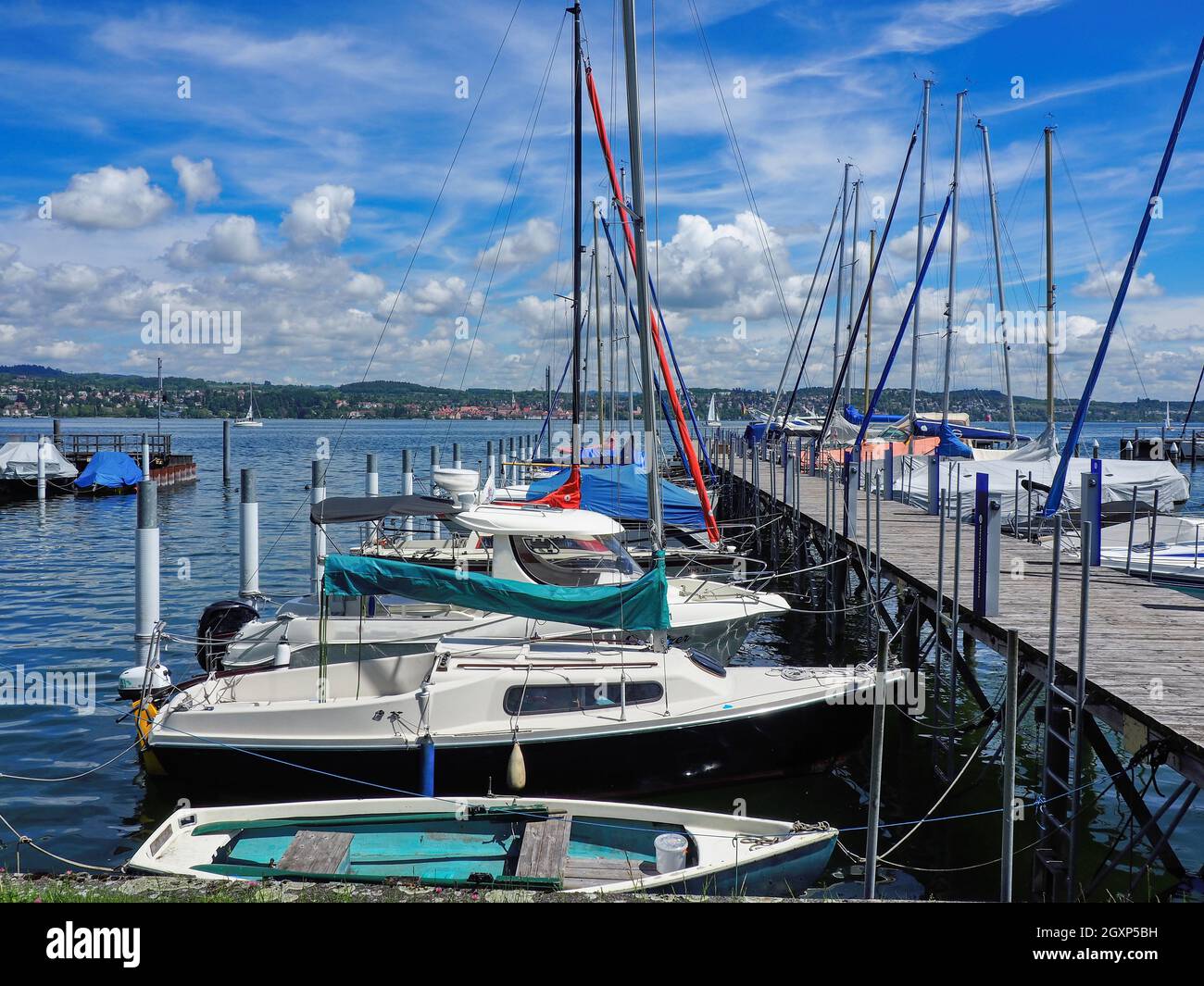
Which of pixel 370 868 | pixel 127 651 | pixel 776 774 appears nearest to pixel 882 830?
pixel 776 774

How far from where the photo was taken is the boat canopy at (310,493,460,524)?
15594mm

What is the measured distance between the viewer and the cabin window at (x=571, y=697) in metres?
12.0

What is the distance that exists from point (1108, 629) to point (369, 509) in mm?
10380

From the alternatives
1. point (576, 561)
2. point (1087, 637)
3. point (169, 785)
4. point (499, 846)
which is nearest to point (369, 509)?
point (576, 561)

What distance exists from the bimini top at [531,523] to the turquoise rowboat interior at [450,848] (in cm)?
607

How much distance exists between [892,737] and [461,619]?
663 cm

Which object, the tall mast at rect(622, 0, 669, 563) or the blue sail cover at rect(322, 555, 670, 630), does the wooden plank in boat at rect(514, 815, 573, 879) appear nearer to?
the blue sail cover at rect(322, 555, 670, 630)

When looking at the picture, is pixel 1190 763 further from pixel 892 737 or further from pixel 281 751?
pixel 281 751

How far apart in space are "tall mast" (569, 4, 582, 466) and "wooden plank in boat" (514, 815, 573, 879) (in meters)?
15.7

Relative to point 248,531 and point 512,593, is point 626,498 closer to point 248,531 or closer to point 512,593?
point 248,531

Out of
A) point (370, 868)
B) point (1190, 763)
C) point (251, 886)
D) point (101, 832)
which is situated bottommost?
point (101, 832)

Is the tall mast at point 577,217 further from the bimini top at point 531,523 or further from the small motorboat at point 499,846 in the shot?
the small motorboat at point 499,846

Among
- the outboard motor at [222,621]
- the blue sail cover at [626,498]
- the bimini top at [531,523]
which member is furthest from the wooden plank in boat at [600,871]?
the blue sail cover at [626,498]

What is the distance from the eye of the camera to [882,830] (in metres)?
12.2
